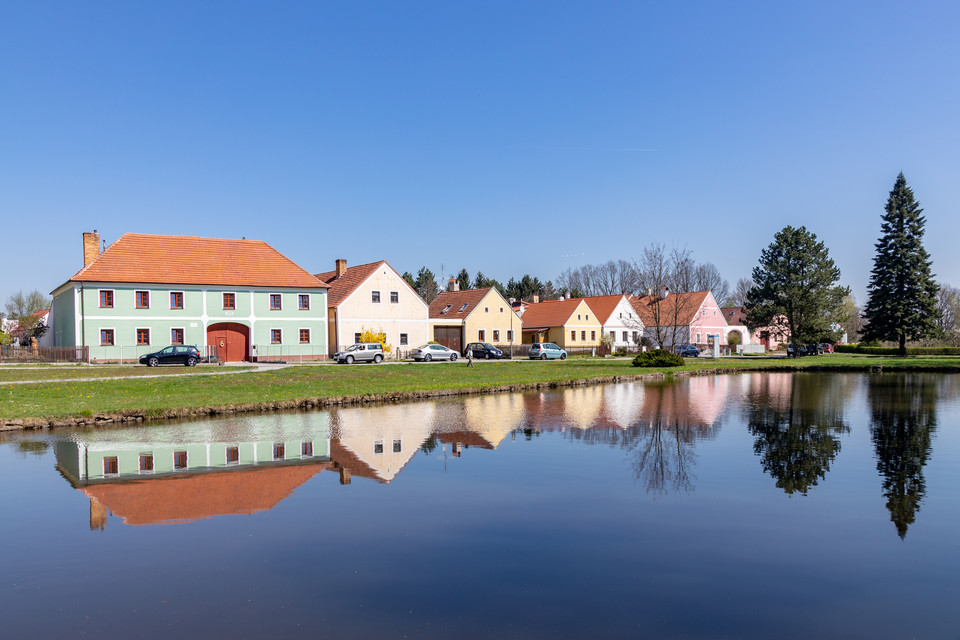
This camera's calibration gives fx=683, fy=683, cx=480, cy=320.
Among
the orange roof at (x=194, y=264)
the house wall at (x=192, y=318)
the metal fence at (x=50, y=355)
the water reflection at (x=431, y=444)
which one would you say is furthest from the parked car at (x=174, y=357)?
the water reflection at (x=431, y=444)

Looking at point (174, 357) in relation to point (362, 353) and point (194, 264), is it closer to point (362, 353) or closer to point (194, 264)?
point (194, 264)

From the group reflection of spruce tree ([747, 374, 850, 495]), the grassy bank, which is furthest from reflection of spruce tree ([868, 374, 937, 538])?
the grassy bank

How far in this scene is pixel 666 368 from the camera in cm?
4462

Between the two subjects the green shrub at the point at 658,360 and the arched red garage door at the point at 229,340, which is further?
the arched red garage door at the point at 229,340

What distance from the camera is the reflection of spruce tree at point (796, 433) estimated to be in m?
12.8

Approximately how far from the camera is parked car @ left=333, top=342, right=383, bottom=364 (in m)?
48.7

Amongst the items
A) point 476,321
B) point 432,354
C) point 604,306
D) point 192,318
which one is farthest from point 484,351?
point 604,306

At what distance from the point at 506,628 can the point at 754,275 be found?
210ft

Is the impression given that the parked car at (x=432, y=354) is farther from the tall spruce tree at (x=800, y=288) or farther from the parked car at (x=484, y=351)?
the tall spruce tree at (x=800, y=288)

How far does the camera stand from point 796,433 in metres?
17.5

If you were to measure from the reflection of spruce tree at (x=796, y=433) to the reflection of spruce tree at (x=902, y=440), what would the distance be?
98cm

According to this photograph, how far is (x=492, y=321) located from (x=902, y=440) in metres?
51.1

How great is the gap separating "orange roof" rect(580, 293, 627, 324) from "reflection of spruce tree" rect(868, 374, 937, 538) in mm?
44870

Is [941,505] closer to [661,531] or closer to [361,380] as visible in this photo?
[661,531]
